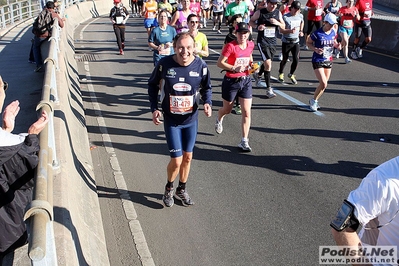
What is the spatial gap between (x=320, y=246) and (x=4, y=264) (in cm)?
310

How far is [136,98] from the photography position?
33.2 feet

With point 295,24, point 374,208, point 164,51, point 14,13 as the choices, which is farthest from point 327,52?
point 14,13

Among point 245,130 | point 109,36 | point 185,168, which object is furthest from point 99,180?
point 109,36

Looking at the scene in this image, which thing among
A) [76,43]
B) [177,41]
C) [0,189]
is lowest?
[76,43]

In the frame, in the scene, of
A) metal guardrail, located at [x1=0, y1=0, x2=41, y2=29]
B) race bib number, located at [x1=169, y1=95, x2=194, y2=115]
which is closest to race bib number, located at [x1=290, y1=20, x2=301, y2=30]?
race bib number, located at [x1=169, y1=95, x2=194, y2=115]

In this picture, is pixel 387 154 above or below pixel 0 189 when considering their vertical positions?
below

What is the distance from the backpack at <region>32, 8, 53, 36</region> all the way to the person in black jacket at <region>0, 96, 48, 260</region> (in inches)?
352

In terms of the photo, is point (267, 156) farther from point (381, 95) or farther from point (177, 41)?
point (381, 95)

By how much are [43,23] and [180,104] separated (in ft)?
26.9

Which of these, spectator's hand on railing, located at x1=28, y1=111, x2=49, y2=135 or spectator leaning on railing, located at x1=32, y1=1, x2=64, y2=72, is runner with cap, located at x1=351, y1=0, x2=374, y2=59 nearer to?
spectator leaning on railing, located at x1=32, y1=1, x2=64, y2=72

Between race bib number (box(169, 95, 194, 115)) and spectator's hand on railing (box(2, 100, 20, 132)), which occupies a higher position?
spectator's hand on railing (box(2, 100, 20, 132))

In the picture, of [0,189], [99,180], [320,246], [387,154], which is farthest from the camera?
[387,154]

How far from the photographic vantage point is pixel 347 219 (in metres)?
2.19

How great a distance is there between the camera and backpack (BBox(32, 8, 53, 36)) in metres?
11.5
